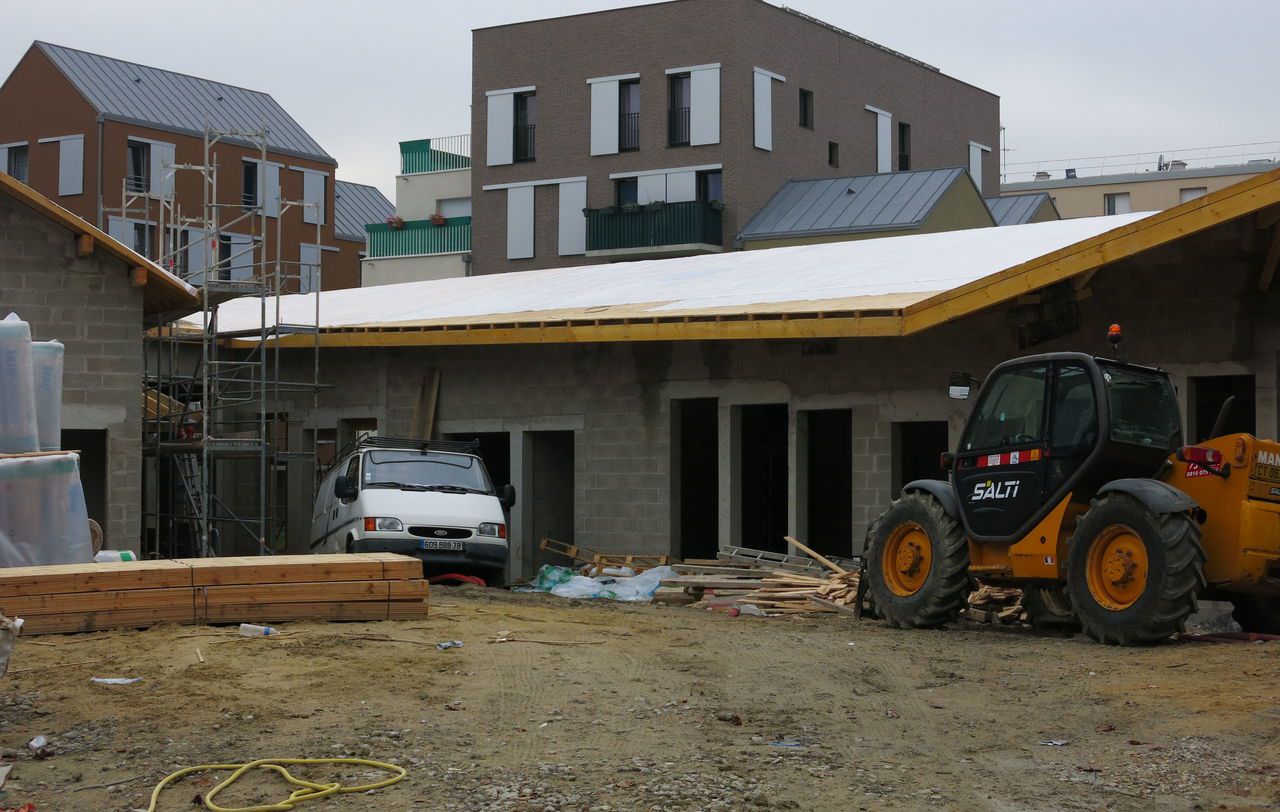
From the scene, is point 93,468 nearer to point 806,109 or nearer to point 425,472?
point 425,472

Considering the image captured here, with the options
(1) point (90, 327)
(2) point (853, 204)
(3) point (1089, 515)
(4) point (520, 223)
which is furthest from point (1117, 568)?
(4) point (520, 223)

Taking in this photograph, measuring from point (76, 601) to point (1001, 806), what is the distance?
24.9ft

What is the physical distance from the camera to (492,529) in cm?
1914

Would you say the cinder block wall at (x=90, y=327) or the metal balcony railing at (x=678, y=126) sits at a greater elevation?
the metal balcony railing at (x=678, y=126)

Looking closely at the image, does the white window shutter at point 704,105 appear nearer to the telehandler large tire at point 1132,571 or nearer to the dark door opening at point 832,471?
the dark door opening at point 832,471

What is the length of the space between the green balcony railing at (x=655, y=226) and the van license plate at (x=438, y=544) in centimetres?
2837

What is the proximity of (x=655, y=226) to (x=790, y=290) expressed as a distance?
2801cm

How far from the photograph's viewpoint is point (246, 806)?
24.8 ft

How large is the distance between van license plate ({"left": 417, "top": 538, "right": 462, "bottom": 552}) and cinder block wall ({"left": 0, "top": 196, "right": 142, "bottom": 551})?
3.60 metres

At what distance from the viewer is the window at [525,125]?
51.0 m

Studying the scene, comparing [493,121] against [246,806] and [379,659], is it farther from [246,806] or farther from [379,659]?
[246,806]

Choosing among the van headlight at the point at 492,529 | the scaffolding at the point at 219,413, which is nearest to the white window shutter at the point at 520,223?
the scaffolding at the point at 219,413

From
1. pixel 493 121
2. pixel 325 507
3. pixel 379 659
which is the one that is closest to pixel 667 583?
pixel 325 507

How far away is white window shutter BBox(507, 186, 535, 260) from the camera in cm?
5103
